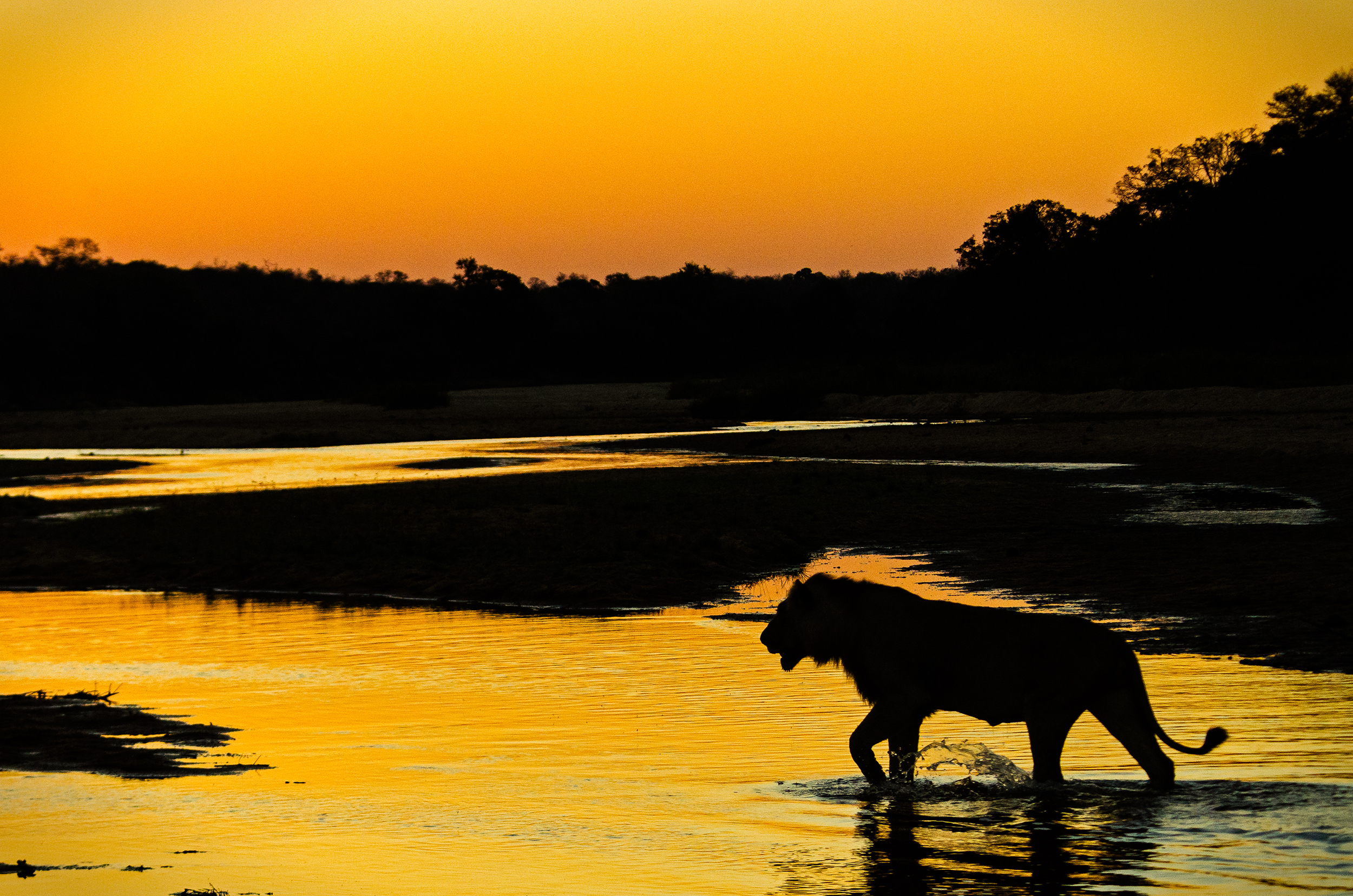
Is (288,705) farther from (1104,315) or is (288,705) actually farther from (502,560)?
(1104,315)

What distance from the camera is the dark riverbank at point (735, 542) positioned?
16.4 meters

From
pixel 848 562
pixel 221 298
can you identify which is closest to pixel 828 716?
pixel 848 562

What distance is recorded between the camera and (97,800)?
8.98 m

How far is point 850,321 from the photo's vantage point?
4830 inches

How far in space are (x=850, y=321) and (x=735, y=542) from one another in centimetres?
10282

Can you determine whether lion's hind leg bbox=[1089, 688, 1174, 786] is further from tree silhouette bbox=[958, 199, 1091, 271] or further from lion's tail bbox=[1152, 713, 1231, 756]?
tree silhouette bbox=[958, 199, 1091, 271]

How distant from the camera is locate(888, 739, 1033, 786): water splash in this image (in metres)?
9.05

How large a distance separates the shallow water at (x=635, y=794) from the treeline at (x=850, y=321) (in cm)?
4569

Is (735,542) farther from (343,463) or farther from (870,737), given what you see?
(343,463)

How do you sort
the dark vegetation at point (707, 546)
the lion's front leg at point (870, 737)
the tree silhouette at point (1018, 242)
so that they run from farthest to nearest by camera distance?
1. the tree silhouette at point (1018, 242)
2. the dark vegetation at point (707, 546)
3. the lion's front leg at point (870, 737)

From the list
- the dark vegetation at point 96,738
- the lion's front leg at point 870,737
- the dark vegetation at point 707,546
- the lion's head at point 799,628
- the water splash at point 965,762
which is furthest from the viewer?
the dark vegetation at point 707,546

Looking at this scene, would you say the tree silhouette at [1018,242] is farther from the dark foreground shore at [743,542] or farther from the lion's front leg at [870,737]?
the lion's front leg at [870,737]

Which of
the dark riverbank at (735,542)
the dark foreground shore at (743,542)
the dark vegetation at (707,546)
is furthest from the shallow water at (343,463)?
the dark vegetation at (707,546)

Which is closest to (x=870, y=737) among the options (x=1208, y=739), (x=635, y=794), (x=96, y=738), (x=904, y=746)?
(x=904, y=746)
